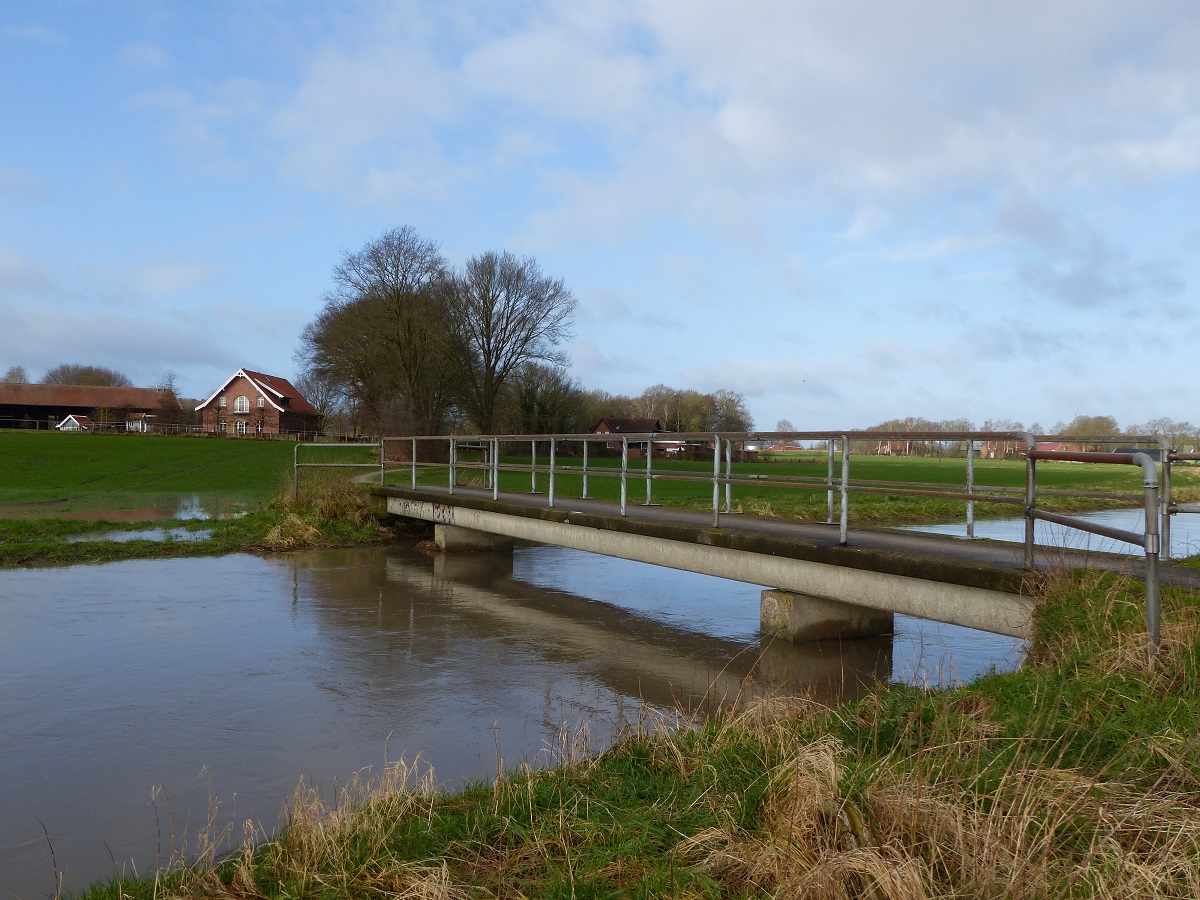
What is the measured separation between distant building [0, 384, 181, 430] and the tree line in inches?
1388

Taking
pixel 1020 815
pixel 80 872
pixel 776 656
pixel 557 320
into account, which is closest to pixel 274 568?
pixel 776 656

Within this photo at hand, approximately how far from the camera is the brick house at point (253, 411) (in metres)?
75.3

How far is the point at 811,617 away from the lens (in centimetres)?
911

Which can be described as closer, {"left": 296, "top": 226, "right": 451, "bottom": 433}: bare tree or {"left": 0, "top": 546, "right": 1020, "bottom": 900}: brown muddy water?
{"left": 0, "top": 546, "right": 1020, "bottom": 900}: brown muddy water

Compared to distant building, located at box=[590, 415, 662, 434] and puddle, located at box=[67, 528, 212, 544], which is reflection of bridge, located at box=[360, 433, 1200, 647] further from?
distant building, located at box=[590, 415, 662, 434]

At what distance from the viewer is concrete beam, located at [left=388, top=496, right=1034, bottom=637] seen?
6977 millimetres

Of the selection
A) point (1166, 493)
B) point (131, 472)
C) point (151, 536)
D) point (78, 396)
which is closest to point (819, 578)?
point (1166, 493)

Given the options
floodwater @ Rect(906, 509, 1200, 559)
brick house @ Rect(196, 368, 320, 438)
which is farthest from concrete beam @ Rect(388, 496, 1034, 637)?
brick house @ Rect(196, 368, 320, 438)

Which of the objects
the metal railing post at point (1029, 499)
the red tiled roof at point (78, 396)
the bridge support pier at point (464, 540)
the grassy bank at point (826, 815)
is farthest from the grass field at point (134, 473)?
the red tiled roof at point (78, 396)

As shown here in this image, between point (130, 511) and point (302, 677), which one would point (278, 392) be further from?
point (302, 677)

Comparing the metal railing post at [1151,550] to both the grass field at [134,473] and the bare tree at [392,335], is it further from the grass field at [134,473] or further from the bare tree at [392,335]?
the bare tree at [392,335]

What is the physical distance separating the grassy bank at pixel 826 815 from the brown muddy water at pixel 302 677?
576 mm

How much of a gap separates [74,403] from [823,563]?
88610 mm

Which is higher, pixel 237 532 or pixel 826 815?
pixel 826 815
